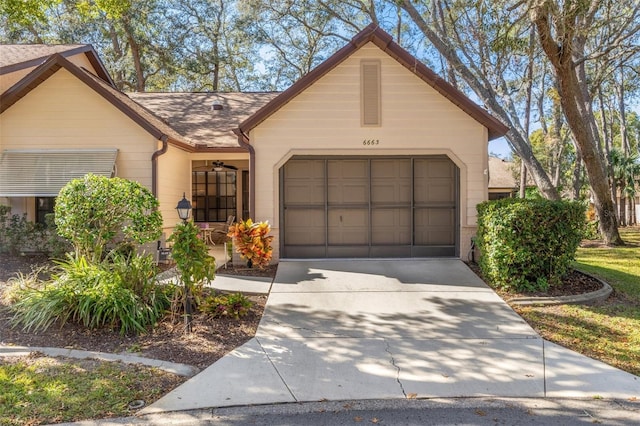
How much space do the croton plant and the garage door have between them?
1.11 meters

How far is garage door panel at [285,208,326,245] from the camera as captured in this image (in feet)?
34.0

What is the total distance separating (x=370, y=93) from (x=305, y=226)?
3470 millimetres

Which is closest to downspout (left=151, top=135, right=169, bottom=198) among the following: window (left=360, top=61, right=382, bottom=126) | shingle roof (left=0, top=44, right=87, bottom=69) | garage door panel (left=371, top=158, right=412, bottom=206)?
window (left=360, top=61, right=382, bottom=126)

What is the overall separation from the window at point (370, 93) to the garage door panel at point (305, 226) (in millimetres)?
2477

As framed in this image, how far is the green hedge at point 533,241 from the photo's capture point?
738cm

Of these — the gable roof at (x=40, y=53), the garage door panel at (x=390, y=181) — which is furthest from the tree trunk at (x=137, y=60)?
the garage door panel at (x=390, y=181)

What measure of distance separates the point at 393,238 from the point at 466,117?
10.8 ft

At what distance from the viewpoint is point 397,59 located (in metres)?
9.83

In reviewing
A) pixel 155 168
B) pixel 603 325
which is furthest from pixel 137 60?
pixel 603 325

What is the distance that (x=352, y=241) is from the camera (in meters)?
10.4

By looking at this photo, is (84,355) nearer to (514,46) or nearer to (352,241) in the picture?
(352,241)

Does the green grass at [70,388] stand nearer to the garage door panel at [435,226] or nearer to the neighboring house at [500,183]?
the garage door panel at [435,226]

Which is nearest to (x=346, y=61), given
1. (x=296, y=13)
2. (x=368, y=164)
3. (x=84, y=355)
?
(x=368, y=164)

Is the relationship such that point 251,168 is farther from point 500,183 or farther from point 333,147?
point 500,183
